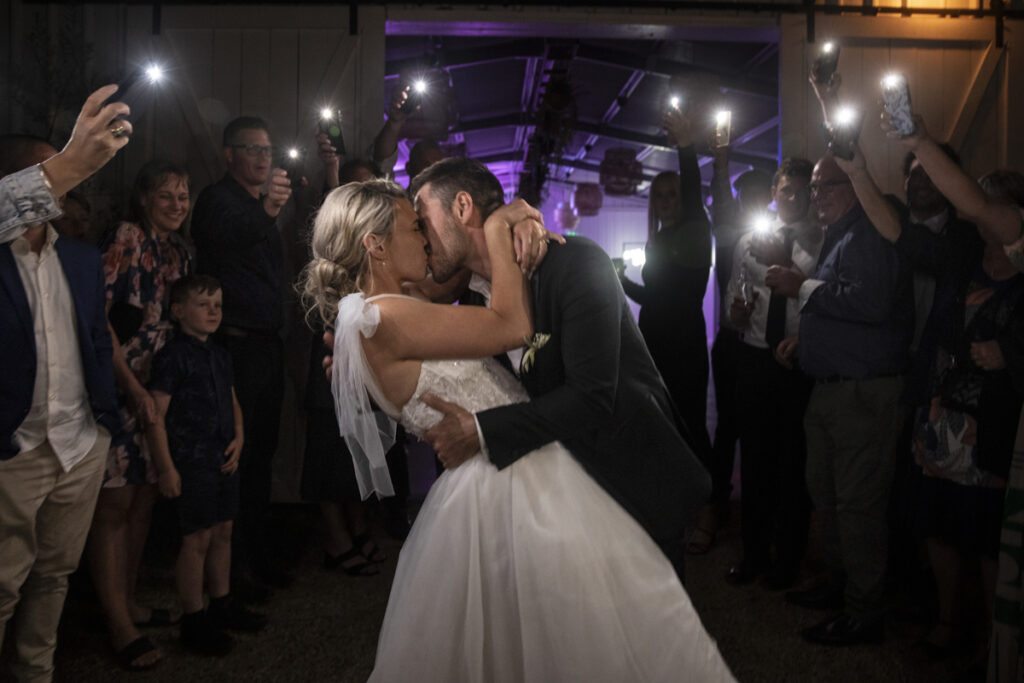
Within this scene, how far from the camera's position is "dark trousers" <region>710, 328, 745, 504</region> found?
402 centimetres

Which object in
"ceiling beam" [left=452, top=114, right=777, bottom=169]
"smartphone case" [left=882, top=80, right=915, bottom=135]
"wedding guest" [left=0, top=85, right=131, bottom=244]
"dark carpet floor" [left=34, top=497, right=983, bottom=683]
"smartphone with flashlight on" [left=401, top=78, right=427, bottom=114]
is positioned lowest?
"dark carpet floor" [left=34, top=497, right=983, bottom=683]

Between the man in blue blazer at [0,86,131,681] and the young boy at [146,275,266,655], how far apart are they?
44 cm

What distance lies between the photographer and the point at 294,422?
4.47 m

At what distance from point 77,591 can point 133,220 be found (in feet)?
5.69

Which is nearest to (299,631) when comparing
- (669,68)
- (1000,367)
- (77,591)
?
(77,591)

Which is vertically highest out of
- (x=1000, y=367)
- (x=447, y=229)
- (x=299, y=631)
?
(x=447, y=229)

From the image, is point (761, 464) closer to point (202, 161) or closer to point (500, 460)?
point (500, 460)

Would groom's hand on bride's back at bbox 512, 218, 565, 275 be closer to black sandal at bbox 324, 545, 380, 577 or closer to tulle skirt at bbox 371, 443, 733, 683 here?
tulle skirt at bbox 371, 443, 733, 683

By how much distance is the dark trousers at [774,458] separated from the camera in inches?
137

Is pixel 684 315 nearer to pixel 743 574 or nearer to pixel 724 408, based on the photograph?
pixel 724 408

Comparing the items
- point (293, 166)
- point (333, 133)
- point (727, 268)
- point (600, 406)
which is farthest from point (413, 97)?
point (600, 406)

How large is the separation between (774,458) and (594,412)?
2.20 metres

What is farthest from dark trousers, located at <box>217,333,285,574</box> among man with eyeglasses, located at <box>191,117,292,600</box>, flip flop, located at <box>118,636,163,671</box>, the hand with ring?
the hand with ring

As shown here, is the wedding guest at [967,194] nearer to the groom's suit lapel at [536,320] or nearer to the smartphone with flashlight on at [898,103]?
the smartphone with flashlight on at [898,103]
